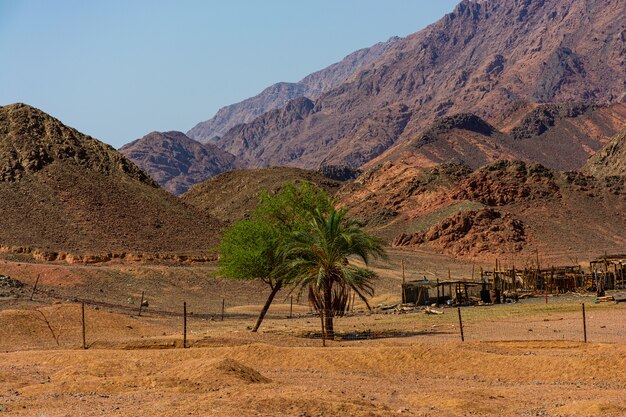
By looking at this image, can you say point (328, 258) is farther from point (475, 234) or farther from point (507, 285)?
point (475, 234)

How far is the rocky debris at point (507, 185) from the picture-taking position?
413 ft

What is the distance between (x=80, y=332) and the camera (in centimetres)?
3947

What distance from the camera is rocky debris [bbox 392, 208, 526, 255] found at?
110 m

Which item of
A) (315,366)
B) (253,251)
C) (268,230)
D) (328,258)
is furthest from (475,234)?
(315,366)

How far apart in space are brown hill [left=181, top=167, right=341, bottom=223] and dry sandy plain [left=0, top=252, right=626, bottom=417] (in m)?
108

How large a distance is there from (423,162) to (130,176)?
10655cm

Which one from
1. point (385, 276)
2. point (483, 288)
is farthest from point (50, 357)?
point (385, 276)

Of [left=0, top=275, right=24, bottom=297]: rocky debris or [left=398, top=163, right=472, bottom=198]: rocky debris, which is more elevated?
[left=398, top=163, right=472, bottom=198]: rocky debris

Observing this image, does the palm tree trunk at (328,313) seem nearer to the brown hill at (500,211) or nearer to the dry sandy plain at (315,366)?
the dry sandy plain at (315,366)

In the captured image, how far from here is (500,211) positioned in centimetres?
12075

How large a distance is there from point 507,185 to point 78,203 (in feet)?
222

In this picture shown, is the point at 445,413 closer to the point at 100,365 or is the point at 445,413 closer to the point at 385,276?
the point at 100,365

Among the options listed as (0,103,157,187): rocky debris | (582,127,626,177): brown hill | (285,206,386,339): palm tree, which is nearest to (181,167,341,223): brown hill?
(582,127,626,177): brown hill

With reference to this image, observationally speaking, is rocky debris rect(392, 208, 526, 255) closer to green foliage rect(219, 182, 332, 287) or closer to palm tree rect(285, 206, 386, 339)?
green foliage rect(219, 182, 332, 287)
